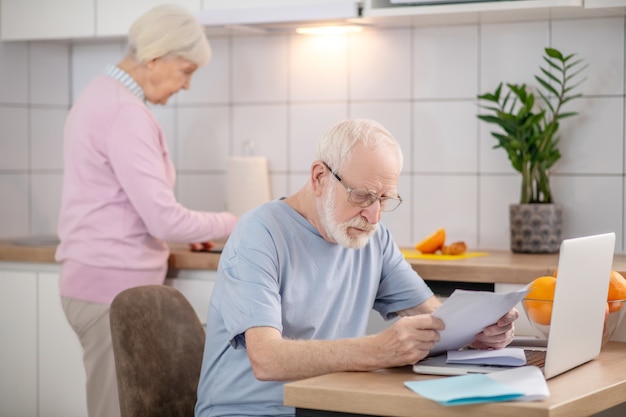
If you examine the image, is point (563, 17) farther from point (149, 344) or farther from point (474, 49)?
point (149, 344)

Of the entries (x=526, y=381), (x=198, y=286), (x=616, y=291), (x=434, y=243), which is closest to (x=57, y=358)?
(x=198, y=286)

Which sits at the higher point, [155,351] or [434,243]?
[434,243]

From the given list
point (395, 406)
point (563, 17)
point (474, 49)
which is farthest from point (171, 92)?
point (395, 406)

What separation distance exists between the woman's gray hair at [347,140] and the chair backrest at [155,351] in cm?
54

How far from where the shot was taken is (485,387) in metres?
1.63

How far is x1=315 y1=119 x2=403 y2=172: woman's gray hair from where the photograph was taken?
2.07 metres

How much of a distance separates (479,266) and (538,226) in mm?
376

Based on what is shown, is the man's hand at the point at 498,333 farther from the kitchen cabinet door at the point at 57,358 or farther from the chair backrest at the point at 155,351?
the kitchen cabinet door at the point at 57,358

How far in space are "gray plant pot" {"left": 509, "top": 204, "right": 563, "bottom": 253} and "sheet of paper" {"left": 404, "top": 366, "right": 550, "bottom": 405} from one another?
143cm

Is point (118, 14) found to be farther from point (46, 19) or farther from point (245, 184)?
point (245, 184)

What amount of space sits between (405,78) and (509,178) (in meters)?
0.49

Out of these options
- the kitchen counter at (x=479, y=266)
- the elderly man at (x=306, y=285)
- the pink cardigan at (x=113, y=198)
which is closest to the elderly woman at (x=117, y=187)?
the pink cardigan at (x=113, y=198)

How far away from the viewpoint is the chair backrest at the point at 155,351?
2.21m

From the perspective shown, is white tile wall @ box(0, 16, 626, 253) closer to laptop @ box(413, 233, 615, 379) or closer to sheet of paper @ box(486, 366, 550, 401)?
laptop @ box(413, 233, 615, 379)
